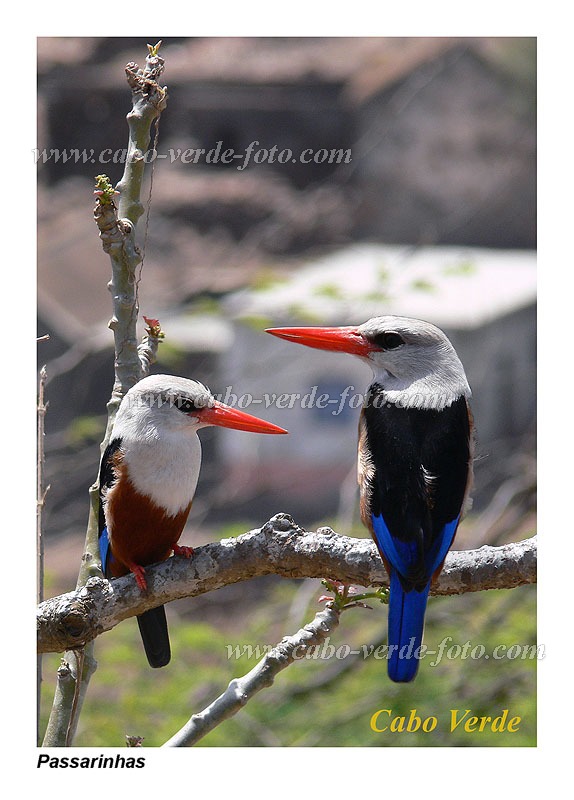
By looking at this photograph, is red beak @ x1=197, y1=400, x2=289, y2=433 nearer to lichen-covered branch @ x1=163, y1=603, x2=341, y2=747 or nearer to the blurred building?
lichen-covered branch @ x1=163, y1=603, x2=341, y2=747

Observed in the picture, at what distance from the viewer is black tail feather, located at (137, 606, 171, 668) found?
7.30 feet

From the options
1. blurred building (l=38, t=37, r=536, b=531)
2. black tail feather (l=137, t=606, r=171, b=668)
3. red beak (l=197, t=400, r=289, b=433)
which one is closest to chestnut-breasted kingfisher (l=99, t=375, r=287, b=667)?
red beak (l=197, t=400, r=289, b=433)

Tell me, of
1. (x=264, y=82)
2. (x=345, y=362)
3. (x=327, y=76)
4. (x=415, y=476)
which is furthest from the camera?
(x=327, y=76)

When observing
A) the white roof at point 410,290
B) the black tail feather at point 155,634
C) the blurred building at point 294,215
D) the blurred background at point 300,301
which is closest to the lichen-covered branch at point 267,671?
the black tail feather at point 155,634

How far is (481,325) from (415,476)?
208 cm

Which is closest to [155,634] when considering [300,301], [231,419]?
[231,419]

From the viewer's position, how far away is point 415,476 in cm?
204

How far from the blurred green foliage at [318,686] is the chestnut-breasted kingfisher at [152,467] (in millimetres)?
840

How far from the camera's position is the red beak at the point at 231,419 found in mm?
2062

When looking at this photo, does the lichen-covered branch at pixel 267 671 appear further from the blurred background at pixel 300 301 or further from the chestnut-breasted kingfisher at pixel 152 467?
the blurred background at pixel 300 301

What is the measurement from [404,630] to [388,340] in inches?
25.7

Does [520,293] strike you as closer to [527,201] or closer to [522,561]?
[527,201]

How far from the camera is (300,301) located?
365cm
